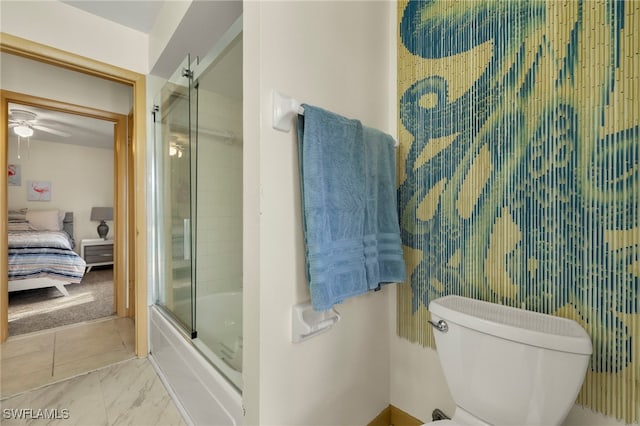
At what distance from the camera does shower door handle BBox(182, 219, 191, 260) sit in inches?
71.0

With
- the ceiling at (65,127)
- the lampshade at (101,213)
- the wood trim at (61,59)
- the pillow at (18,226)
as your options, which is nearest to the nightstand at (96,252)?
the lampshade at (101,213)

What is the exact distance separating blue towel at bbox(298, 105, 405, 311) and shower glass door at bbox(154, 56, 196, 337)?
1.09 metres

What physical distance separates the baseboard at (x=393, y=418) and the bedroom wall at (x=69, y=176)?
562cm

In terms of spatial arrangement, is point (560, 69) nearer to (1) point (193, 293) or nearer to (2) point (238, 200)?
(2) point (238, 200)

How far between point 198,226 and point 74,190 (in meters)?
4.59

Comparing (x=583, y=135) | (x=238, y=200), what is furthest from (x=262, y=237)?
(x=583, y=135)

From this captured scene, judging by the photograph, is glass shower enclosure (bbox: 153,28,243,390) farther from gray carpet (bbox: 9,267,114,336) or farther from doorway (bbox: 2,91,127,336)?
gray carpet (bbox: 9,267,114,336)

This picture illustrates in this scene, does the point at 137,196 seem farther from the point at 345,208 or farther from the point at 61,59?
the point at 345,208

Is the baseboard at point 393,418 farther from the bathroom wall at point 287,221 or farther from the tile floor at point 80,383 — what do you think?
the tile floor at point 80,383

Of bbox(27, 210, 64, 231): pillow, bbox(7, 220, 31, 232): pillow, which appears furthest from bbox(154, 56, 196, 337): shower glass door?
bbox(27, 210, 64, 231): pillow

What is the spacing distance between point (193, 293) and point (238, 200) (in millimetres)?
673

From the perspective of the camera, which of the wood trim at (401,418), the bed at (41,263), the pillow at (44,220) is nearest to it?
the wood trim at (401,418)

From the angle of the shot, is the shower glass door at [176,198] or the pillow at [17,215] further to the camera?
the pillow at [17,215]

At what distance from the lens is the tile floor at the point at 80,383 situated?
1.46m
